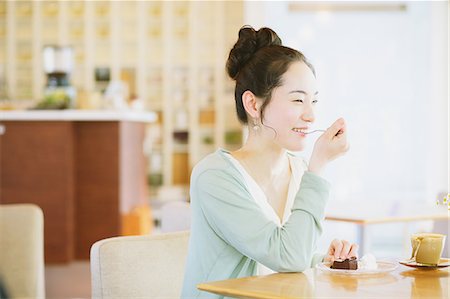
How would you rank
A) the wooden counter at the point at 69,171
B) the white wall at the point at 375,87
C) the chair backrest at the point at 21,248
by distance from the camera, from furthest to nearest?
1. the white wall at the point at 375,87
2. the wooden counter at the point at 69,171
3. the chair backrest at the point at 21,248

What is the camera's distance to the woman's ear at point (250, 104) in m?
1.89

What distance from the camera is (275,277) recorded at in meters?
1.66

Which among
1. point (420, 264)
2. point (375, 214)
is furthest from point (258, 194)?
point (375, 214)

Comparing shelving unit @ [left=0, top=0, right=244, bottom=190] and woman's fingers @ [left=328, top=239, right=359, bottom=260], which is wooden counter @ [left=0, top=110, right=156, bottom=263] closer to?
shelving unit @ [left=0, top=0, right=244, bottom=190]

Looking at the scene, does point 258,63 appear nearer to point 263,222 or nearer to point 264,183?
point 264,183

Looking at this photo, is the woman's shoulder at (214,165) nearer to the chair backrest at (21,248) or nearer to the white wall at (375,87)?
the chair backrest at (21,248)

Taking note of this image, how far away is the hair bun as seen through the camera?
193cm

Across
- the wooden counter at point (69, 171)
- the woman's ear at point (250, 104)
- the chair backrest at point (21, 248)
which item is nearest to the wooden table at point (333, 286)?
the woman's ear at point (250, 104)

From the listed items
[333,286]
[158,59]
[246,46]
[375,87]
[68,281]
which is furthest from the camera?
[158,59]

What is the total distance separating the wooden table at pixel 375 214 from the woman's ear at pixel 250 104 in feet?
5.69

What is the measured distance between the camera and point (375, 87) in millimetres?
8312

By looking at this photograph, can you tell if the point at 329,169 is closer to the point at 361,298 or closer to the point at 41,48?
the point at 41,48

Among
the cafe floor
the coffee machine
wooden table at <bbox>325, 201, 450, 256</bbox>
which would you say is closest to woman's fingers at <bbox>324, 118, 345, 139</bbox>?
wooden table at <bbox>325, 201, 450, 256</bbox>

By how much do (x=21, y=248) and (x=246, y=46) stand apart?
3.60ft
